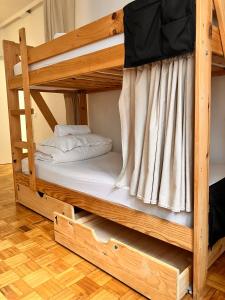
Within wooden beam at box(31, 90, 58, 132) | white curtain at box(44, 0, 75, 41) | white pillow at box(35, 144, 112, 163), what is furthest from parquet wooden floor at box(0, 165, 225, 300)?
white curtain at box(44, 0, 75, 41)

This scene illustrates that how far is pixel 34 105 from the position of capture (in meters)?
3.57

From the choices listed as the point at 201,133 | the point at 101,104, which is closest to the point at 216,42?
the point at 201,133

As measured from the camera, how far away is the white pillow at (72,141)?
2.00 meters

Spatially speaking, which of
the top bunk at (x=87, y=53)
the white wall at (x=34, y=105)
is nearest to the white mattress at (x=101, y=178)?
the top bunk at (x=87, y=53)

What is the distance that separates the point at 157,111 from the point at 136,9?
45 centimetres

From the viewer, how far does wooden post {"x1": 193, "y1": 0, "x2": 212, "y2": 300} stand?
0.90 metres

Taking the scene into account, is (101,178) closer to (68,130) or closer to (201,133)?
(201,133)

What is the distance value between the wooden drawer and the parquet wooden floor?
16 cm

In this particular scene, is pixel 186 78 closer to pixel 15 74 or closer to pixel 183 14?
pixel 183 14

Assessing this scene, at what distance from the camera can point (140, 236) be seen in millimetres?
1477

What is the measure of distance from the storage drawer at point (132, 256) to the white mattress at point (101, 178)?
20 centimetres

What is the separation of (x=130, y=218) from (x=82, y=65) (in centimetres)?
88

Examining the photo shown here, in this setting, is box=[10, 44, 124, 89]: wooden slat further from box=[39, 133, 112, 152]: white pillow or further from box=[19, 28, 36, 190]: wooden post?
box=[39, 133, 112, 152]: white pillow

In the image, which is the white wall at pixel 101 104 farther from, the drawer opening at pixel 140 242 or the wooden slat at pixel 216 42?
the wooden slat at pixel 216 42
